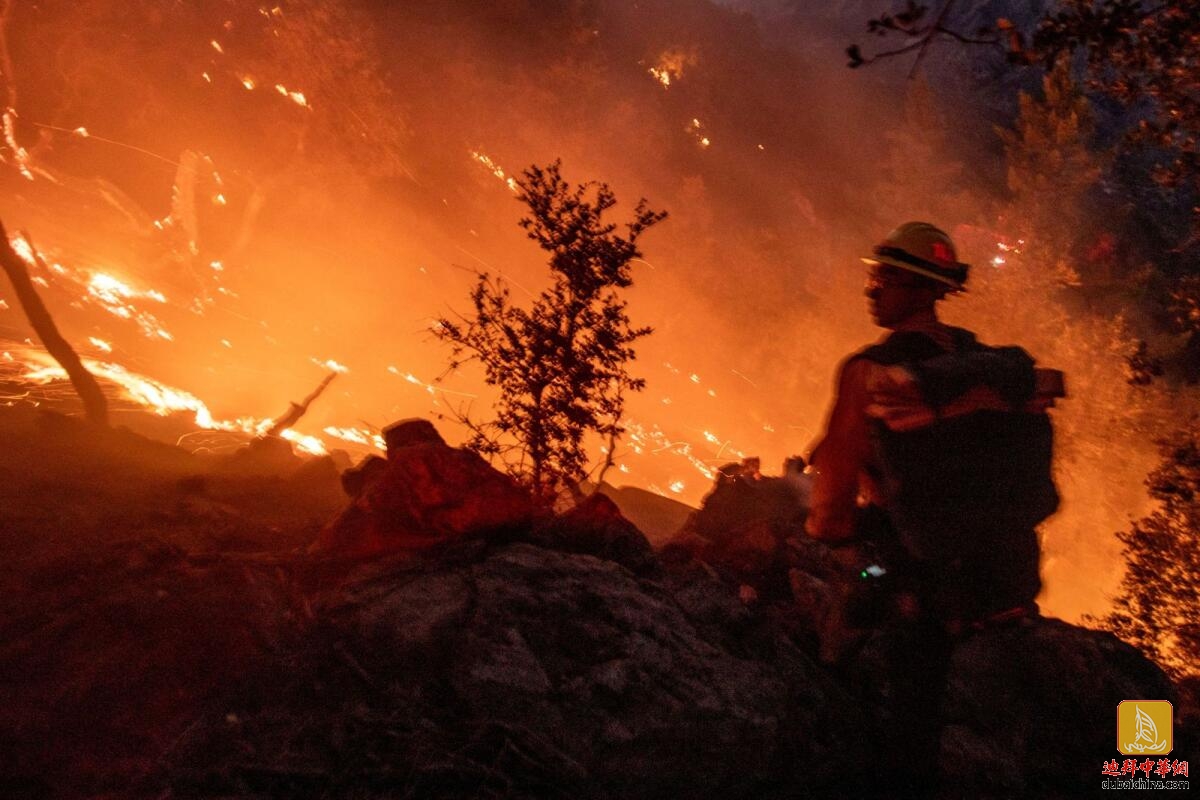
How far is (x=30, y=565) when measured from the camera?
16.4ft

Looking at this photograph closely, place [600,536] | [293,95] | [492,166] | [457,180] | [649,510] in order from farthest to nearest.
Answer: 1. [457,180]
2. [492,166]
3. [293,95]
4. [649,510]
5. [600,536]

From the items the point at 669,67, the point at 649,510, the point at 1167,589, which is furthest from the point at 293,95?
the point at 1167,589

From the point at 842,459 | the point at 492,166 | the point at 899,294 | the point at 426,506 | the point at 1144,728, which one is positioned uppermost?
the point at 492,166

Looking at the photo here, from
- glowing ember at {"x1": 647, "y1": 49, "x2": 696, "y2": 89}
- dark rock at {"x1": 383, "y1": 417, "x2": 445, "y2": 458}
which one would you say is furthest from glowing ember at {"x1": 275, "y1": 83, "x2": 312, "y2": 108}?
dark rock at {"x1": 383, "y1": 417, "x2": 445, "y2": 458}

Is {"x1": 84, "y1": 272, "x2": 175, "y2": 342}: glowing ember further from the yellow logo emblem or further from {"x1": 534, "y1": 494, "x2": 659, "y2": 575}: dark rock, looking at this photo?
the yellow logo emblem

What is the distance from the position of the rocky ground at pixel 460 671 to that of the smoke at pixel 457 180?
93.5 feet

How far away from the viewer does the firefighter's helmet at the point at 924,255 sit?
3215mm

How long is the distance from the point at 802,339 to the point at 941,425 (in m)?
38.2

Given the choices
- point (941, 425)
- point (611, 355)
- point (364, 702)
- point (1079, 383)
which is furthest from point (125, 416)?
point (1079, 383)

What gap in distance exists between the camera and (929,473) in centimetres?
285

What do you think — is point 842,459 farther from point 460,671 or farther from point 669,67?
point 669,67

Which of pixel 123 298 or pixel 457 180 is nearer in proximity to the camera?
pixel 123 298

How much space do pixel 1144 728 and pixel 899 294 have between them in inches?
216

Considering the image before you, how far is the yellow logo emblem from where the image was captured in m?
4.88
